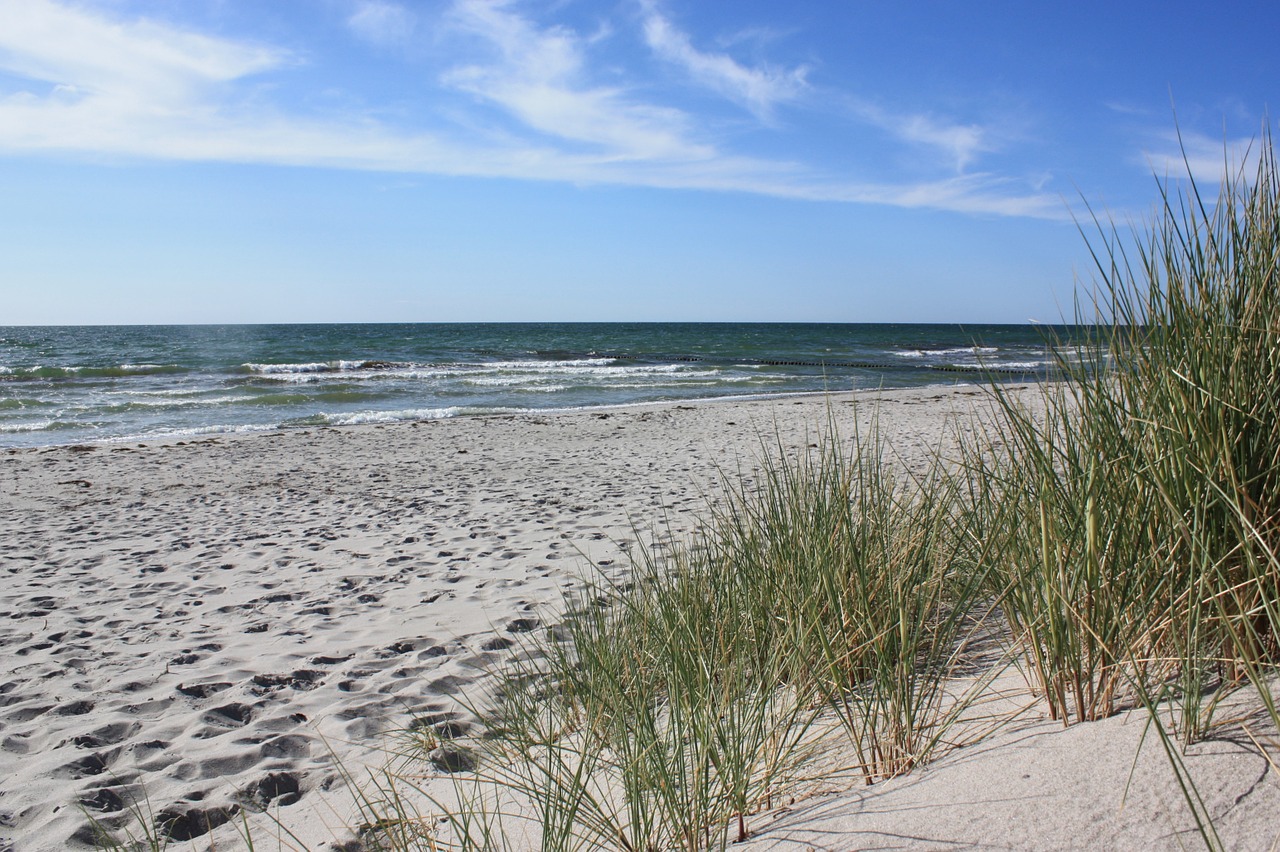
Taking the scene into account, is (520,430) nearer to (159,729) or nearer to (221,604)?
(221,604)

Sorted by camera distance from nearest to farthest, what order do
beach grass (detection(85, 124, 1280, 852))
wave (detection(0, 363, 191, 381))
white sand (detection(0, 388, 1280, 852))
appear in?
white sand (detection(0, 388, 1280, 852)), beach grass (detection(85, 124, 1280, 852)), wave (detection(0, 363, 191, 381))

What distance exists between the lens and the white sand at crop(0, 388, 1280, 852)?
1.51 m

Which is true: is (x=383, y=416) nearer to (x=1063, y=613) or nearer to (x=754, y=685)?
(x=754, y=685)

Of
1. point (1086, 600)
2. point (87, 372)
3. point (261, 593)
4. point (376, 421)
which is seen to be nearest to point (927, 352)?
point (376, 421)

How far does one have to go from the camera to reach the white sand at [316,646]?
1.51 m

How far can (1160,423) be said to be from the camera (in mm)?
1812

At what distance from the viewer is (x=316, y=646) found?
3.97 m

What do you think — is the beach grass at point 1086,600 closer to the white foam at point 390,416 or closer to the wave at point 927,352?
the white foam at point 390,416

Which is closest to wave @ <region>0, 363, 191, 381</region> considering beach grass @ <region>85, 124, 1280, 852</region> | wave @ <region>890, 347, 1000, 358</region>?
beach grass @ <region>85, 124, 1280, 852</region>

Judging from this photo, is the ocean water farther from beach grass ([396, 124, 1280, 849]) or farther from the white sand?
beach grass ([396, 124, 1280, 849])

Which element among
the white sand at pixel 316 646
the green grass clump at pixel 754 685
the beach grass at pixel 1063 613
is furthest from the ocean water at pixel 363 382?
the beach grass at pixel 1063 613

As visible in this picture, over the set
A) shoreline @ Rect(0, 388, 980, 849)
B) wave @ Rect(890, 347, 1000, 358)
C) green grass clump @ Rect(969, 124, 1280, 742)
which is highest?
wave @ Rect(890, 347, 1000, 358)

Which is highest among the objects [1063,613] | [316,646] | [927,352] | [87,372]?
[927,352]

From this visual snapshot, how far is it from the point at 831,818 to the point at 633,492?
6.02 meters
